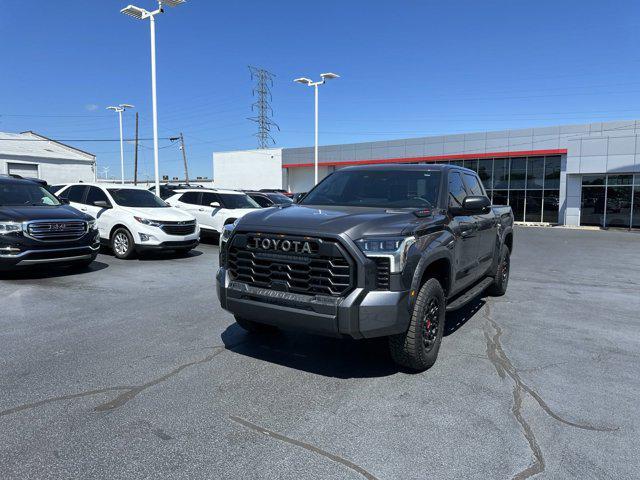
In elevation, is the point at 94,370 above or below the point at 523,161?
below

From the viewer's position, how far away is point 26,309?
248 inches

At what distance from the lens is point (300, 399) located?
12.2 ft

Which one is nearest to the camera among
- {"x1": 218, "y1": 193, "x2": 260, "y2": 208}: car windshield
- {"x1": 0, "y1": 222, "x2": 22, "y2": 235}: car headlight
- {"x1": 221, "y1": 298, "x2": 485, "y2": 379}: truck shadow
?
{"x1": 221, "y1": 298, "x2": 485, "y2": 379}: truck shadow

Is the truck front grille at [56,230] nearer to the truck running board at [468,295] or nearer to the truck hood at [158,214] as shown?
the truck hood at [158,214]

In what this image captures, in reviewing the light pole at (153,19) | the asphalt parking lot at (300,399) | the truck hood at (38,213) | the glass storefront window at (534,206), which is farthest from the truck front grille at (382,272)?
the glass storefront window at (534,206)

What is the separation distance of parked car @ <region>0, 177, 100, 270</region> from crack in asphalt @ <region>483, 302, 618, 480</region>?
7099 millimetres

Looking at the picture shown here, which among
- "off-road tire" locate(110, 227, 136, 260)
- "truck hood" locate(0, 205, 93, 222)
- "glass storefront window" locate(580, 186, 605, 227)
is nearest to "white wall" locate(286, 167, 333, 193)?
"glass storefront window" locate(580, 186, 605, 227)

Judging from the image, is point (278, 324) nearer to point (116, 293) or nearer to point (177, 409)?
point (177, 409)

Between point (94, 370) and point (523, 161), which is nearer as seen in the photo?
point (94, 370)

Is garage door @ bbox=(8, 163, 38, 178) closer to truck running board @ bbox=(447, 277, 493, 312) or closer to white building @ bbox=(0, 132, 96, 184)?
white building @ bbox=(0, 132, 96, 184)

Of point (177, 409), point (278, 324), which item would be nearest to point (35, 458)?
point (177, 409)

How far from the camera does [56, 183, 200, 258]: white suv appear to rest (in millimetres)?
10906

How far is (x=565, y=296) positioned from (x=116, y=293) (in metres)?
7.34

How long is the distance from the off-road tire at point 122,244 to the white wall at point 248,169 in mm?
33647
